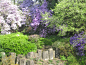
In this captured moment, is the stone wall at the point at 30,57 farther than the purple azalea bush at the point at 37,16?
No

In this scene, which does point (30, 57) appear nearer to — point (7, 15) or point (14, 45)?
point (14, 45)

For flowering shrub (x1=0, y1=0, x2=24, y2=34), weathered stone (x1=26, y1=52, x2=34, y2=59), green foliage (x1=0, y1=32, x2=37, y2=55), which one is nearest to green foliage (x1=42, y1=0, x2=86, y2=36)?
weathered stone (x1=26, y1=52, x2=34, y2=59)

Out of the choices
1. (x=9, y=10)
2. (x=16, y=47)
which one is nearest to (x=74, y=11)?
(x=16, y=47)

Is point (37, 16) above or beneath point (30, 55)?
above

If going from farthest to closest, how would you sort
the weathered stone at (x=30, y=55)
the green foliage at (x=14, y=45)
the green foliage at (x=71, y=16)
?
1. the green foliage at (x=71, y=16)
2. the weathered stone at (x=30, y=55)
3. the green foliage at (x=14, y=45)

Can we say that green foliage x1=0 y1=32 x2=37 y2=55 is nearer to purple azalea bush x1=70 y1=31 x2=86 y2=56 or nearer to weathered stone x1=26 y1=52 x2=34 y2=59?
weathered stone x1=26 y1=52 x2=34 y2=59

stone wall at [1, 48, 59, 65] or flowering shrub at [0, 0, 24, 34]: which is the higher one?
flowering shrub at [0, 0, 24, 34]

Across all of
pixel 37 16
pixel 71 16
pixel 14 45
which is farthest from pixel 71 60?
pixel 37 16

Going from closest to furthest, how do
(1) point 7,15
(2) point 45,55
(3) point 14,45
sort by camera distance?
(3) point 14,45
(2) point 45,55
(1) point 7,15

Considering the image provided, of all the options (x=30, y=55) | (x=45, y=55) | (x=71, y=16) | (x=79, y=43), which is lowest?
(x=45, y=55)

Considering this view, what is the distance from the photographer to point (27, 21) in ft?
32.1

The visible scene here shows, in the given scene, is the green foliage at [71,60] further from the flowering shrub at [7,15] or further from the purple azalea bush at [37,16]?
the flowering shrub at [7,15]

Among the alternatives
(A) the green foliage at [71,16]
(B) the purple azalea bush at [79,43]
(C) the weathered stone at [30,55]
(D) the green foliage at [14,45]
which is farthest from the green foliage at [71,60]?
(D) the green foliage at [14,45]

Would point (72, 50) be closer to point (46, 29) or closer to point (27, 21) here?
point (46, 29)
